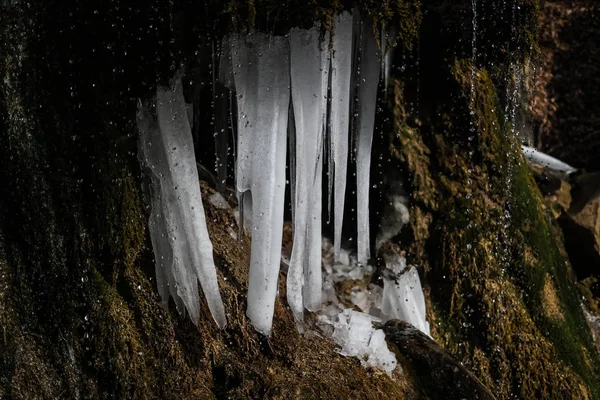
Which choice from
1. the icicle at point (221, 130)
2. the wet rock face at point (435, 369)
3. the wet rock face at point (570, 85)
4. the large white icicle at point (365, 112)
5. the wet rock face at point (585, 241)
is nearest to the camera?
the wet rock face at point (435, 369)

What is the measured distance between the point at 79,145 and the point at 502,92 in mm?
3015

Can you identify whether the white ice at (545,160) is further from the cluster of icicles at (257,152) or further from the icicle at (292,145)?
the icicle at (292,145)

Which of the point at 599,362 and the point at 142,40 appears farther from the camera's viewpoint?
the point at 599,362

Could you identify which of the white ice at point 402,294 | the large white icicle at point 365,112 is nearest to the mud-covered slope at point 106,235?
the large white icicle at point 365,112

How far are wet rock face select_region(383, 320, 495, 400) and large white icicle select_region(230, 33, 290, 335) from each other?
2.55 ft

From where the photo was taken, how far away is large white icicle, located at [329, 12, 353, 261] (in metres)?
3.21

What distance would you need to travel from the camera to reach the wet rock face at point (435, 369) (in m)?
3.41

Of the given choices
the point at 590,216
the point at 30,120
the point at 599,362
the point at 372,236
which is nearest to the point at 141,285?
the point at 30,120

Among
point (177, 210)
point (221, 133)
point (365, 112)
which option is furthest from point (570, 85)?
point (177, 210)

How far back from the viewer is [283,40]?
3.01 m

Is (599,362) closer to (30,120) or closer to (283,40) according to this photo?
(283,40)

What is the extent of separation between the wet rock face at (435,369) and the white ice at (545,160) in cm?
305

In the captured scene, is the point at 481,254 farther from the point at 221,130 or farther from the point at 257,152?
the point at 257,152

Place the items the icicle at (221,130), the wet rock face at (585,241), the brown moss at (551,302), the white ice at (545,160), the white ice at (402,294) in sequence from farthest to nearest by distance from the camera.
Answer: the white ice at (545,160)
the wet rock face at (585,241)
the brown moss at (551,302)
the white ice at (402,294)
the icicle at (221,130)
